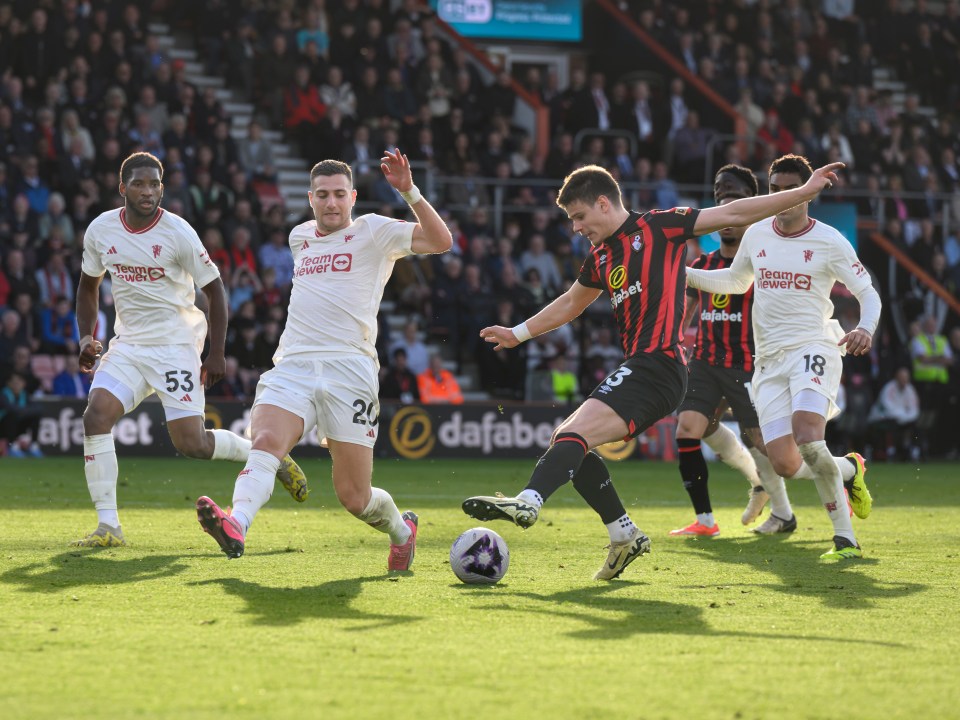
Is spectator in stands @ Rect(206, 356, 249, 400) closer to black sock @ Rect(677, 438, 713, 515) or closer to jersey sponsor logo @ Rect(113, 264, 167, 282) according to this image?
black sock @ Rect(677, 438, 713, 515)

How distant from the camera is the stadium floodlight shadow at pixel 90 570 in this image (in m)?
6.95


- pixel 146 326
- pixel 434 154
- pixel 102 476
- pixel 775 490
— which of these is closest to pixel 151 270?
pixel 146 326

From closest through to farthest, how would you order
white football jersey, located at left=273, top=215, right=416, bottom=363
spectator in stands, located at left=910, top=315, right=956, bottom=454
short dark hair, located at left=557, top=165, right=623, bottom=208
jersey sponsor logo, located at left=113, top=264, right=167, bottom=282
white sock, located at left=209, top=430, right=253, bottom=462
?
short dark hair, located at left=557, top=165, right=623, bottom=208 < white football jersey, located at left=273, top=215, right=416, bottom=363 < jersey sponsor logo, located at left=113, top=264, right=167, bottom=282 < white sock, located at left=209, top=430, right=253, bottom=462 < spectator in stands, located at left=910, top=315, right=956, bottom=454

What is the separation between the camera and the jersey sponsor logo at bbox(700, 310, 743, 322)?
33.6 ft

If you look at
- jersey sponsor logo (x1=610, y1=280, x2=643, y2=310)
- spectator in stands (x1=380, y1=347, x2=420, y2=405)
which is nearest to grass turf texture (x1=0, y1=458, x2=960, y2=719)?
jersey sponsor logo (x1=610, y1=280, x2=643, y2=310)

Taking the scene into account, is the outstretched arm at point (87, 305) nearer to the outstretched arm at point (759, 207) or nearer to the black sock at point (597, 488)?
the black sock at point (597, 488)

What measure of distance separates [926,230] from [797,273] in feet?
53.8

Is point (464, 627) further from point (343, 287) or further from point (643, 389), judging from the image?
point (343, 287)

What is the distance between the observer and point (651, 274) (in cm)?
725

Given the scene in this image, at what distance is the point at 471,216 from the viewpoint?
70.2ft

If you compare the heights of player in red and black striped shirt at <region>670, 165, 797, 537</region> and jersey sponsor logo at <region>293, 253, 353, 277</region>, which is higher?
jersey sponsor logo at <region>293, 253, 353, 277</region>

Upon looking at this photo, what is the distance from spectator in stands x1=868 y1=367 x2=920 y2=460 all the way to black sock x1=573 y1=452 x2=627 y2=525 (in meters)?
14.6

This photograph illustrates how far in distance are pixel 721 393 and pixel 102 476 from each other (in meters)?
4.24

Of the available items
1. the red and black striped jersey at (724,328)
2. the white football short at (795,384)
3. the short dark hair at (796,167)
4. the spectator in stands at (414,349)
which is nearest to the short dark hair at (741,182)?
the red and black striped jersey at (724,328)
